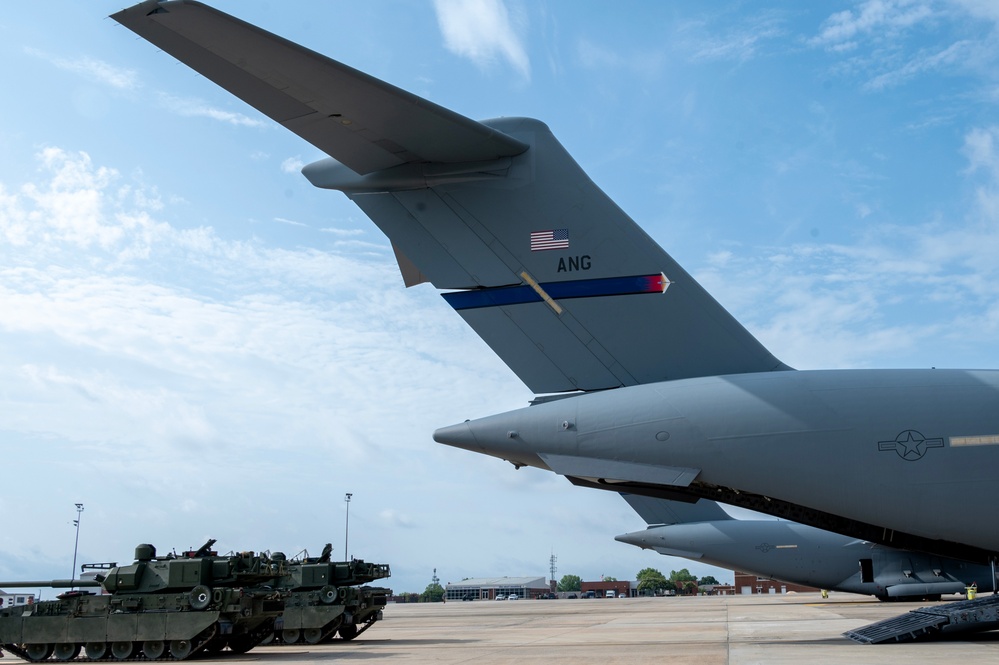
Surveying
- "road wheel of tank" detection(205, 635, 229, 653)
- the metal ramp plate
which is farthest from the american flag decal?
"road wheel of tank" detection(205, 635, 229, 653)

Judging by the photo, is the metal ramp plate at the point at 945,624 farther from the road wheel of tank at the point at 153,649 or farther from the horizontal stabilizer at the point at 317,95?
the road wheel of tank at the point at 153,649

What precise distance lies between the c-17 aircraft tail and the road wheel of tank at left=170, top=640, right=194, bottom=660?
23.7 ft

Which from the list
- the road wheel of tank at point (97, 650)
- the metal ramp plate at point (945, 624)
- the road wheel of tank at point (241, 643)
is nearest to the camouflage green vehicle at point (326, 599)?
the road wheel of tank at point (241, 643)

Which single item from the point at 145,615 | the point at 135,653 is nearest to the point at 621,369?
the point at 145,615

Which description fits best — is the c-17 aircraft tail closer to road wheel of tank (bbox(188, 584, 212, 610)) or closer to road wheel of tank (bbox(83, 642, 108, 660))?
road wheel of tank (bbox(188, 584, 212, 610))

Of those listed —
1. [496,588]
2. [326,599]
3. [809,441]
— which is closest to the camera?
[809,441]

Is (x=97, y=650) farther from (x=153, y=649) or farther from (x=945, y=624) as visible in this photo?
(x=945, y=624)

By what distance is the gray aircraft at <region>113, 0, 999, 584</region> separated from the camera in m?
8.09

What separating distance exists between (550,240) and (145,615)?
8.60 m

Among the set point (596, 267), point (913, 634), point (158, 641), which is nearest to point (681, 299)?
point (596, 267)

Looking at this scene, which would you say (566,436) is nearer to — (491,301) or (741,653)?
(491,301)

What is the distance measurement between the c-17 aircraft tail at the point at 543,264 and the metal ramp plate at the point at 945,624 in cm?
408

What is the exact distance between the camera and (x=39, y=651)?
1312 cm

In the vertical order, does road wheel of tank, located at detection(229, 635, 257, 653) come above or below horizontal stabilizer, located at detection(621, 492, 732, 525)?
below
